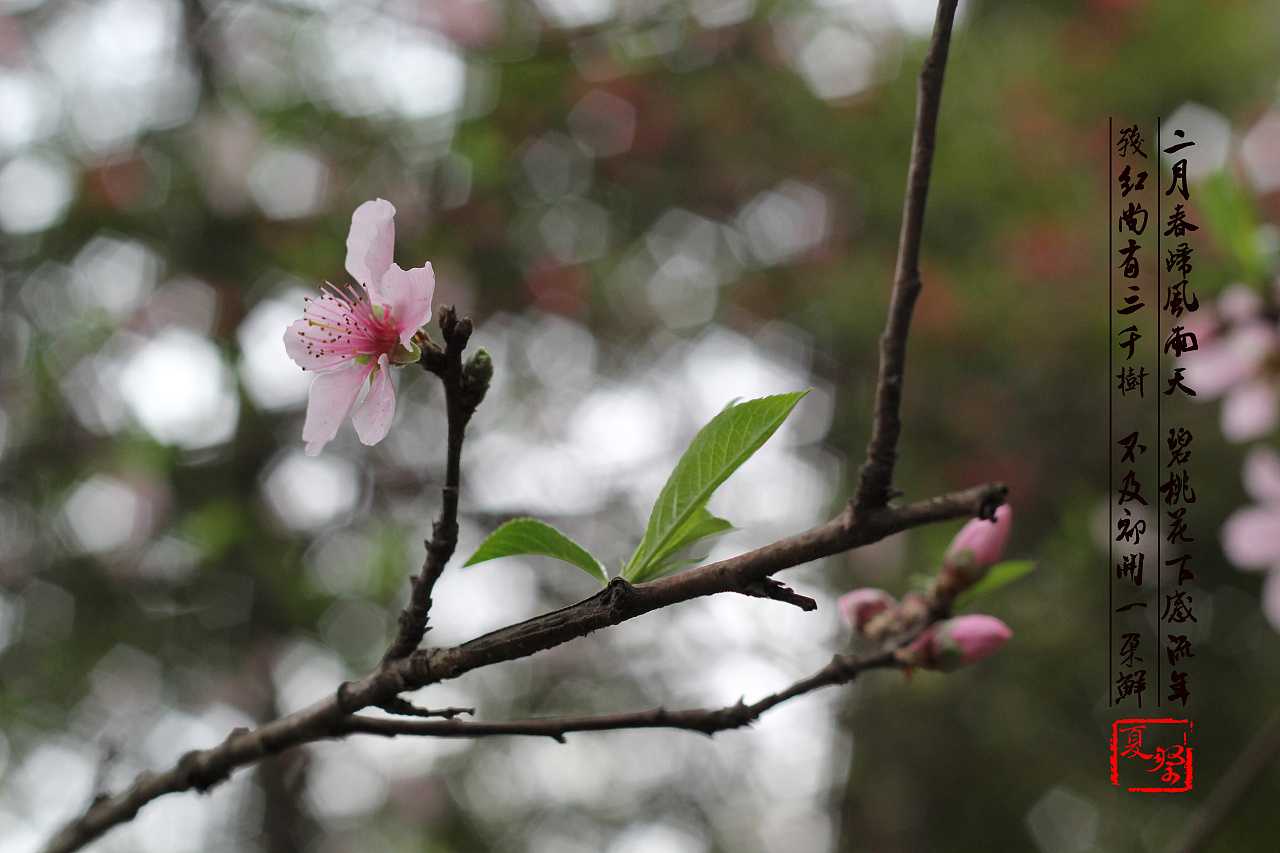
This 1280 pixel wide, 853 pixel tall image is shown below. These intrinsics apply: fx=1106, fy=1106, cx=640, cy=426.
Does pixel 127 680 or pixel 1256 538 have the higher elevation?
pixel 1256 538

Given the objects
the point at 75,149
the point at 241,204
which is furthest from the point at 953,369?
the point at 75,149

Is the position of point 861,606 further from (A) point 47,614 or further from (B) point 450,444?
(A) point 47,614

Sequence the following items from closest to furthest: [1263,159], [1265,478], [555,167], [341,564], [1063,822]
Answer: [1265,478] → [1263,159] → [341,564] → [1063,822] → [555,167]

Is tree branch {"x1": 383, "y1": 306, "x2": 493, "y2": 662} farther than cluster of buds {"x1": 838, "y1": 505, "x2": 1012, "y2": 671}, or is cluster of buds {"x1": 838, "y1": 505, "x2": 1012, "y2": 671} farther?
cluster of buds {"x1": 838, "y1": 505, "x2": 1012, "y2": 671}

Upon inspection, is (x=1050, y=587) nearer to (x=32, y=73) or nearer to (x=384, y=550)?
(x=384, y=550)

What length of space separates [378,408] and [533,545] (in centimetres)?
12

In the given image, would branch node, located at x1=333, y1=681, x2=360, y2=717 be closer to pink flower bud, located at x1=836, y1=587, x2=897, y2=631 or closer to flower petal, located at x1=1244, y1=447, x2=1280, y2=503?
pink flower bud, located at x1=836, y1=587, x2=897, y2=631

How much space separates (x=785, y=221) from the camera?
7.57ft

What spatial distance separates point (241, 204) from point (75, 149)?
31 cm

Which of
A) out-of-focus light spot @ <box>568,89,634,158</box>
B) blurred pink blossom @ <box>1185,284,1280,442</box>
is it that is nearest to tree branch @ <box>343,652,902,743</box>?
blurred pink blossom @ <box>1185,284,1280,442</box>

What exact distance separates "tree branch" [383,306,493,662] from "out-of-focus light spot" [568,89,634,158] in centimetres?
173


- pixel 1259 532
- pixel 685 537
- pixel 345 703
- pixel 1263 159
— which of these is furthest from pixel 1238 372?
pixel 345 703

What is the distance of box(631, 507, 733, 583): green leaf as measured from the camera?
413mm

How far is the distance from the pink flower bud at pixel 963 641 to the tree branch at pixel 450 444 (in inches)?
10.2
